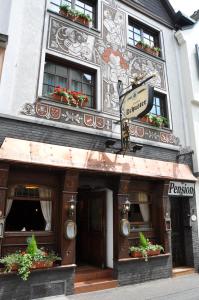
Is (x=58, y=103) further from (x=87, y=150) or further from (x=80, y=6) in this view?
(x=80, y=6)

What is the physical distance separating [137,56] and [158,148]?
364 cm

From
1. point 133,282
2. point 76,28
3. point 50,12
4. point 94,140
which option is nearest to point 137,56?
point 76,28

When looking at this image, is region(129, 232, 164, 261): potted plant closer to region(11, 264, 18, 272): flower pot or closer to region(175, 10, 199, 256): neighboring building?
region(175, 10, 199, 256): neighboring building

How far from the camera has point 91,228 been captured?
922 cm

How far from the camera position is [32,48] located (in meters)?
7.57

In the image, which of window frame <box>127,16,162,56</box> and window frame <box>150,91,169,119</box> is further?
window frame <box>127,16,162,56</box>

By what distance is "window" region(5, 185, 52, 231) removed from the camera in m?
6.64

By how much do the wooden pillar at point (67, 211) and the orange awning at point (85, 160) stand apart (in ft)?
1.40

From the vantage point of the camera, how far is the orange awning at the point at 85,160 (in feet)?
20.7

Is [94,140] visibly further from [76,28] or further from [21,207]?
[76,28]

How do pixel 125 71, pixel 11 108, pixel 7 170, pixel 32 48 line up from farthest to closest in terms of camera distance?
pixel 125 71 < pixel 32 48 < pixel 11 108 < pixel 7 170

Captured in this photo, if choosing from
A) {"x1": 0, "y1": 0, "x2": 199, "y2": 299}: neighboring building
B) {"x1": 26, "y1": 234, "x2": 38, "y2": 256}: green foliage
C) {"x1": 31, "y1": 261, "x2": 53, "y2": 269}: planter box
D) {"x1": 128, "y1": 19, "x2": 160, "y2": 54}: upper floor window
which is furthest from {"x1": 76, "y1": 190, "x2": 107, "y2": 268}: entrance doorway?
{"x1": 128, "y1": 19, "x2": 160, "y2": 54}: upper floor window

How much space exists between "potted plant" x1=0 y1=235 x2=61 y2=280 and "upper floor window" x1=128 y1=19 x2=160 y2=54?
8.13m

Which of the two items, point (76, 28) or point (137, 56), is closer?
point (76, 28)
